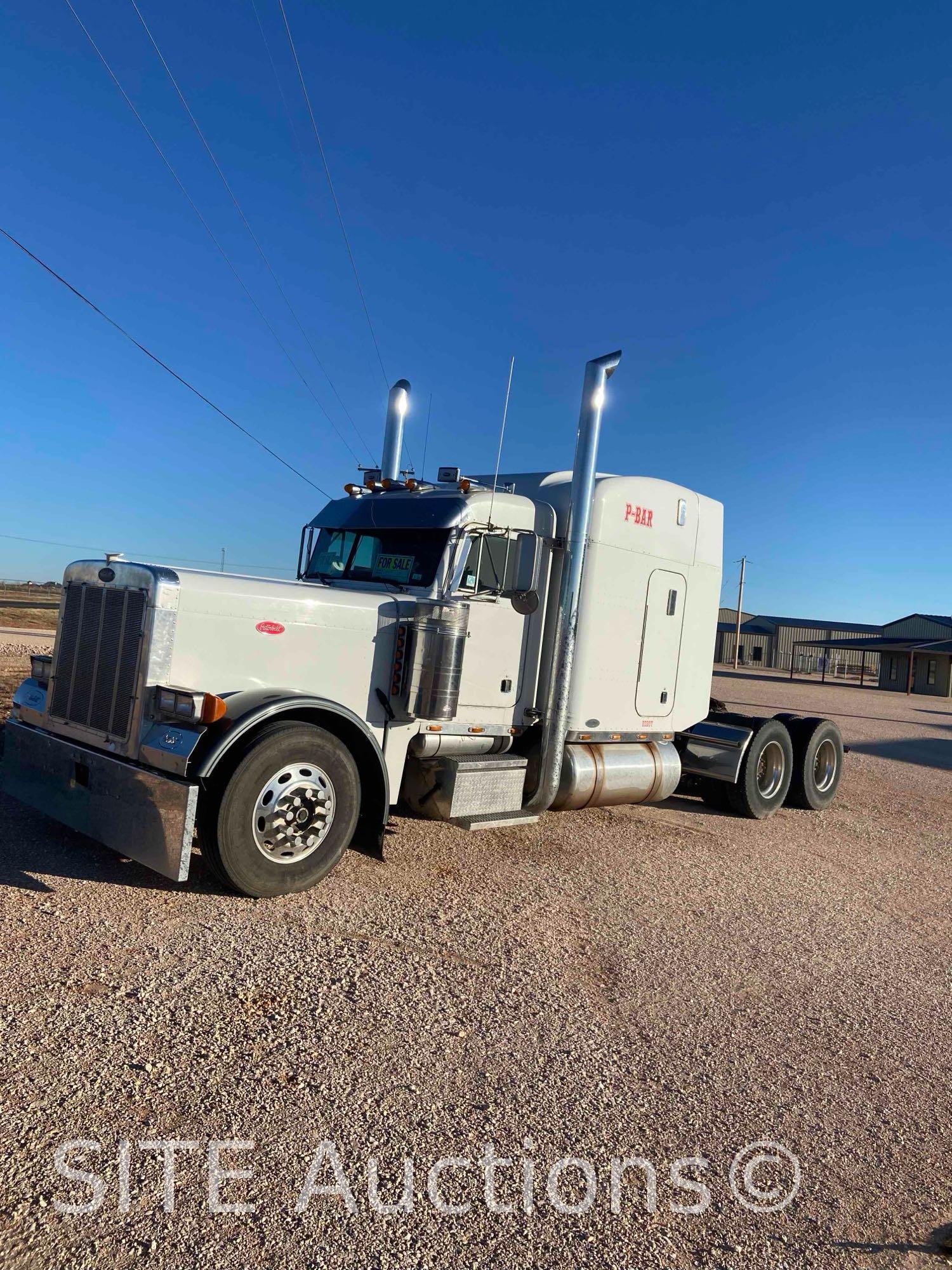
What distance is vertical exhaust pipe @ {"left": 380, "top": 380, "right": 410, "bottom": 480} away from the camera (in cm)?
866

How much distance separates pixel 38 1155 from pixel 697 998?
3.07 m

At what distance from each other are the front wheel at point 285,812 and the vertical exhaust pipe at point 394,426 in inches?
159

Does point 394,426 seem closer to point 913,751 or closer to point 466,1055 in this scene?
point 466,1055

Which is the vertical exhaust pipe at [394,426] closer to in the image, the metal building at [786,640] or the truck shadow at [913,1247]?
the truck shadow at [913,1247]

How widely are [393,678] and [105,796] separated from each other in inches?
75.8

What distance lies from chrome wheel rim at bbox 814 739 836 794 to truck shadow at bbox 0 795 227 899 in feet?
24.2

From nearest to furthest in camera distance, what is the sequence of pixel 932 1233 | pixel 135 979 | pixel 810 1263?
pixel 810 1263
pixel 932 1233
pixel 135 979

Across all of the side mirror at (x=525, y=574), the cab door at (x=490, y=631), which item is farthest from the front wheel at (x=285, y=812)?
the side mirror at (x=525, y=574)

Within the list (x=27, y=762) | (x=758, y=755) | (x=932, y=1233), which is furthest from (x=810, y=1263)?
(x=758, y=755)

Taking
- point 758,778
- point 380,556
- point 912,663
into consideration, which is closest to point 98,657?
point 380,556

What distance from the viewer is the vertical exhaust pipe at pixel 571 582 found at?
681 cm

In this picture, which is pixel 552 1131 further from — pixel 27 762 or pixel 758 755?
pixel 758 755

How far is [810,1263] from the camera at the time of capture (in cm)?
261

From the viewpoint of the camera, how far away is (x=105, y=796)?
489 cm
